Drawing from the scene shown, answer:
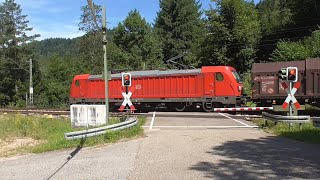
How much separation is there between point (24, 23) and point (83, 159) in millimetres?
65789

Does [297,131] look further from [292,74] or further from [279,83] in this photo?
[279,83]

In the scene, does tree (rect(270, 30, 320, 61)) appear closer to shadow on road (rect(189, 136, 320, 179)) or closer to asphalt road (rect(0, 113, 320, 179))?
asphalt road (rect(0, 113, 320, 179))

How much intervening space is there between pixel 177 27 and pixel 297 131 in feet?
217

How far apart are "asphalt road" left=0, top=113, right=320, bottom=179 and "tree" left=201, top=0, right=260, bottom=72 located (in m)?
41.5

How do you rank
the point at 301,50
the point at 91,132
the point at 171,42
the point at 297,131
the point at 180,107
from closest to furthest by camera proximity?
the point at 91,132, the point at 297,131, the point at 180,107, the point at 301,50, the point at 171,42

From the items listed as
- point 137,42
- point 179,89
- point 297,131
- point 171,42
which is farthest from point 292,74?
point 171,42

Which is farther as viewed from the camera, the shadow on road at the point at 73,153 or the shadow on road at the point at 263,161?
the shadow on road at the point at 73,153

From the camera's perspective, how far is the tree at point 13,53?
6794 centimetres

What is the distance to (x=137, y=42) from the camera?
245 ft

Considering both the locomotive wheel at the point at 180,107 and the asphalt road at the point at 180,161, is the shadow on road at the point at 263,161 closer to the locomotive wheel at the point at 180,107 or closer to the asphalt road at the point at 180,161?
the asphalt road at the point at 180,161

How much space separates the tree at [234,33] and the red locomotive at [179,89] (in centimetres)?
2508

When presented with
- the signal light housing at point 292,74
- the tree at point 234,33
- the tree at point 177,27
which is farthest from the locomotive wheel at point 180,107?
the tree at point 177,27

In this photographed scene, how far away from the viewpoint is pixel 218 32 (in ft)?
185

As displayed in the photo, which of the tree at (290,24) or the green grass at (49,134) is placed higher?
the tree at (290,24)
